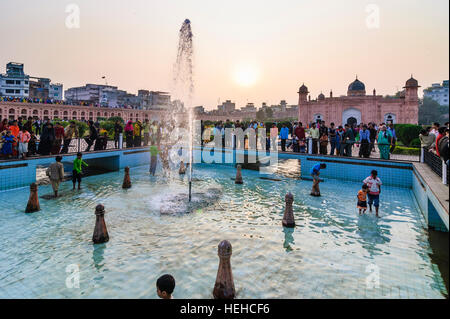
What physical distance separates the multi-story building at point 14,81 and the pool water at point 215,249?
9044 cm

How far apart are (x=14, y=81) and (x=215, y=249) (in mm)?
99400

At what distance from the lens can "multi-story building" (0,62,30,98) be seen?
266 feet

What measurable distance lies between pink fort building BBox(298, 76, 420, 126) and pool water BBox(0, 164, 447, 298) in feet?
132

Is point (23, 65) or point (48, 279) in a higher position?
point (23, 65)

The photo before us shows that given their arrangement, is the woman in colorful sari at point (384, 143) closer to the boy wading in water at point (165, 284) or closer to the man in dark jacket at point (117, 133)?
the boy wading in water at point (165, 284)

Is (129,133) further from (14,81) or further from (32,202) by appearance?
(14,81)

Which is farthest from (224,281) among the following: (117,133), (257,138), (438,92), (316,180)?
(438,92)

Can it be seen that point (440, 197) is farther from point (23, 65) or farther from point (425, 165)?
point (23, 65)

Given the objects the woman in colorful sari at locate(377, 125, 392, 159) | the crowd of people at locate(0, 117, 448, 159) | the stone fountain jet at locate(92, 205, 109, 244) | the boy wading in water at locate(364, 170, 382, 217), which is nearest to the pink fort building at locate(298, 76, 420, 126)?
the crowd of people at locate(0, 117, 448, 159)

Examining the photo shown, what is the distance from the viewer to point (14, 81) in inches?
3228
